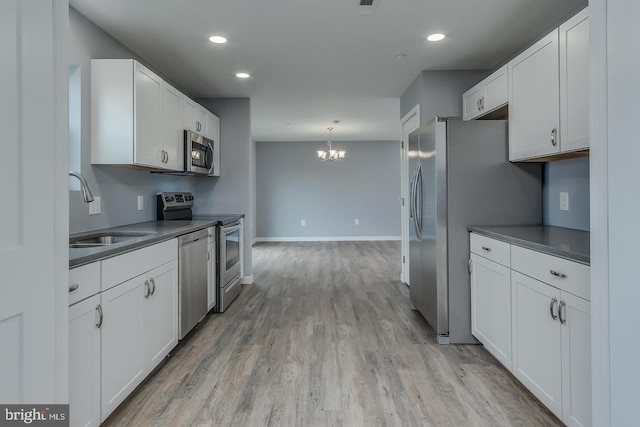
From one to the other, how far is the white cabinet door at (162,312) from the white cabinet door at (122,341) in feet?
0.27

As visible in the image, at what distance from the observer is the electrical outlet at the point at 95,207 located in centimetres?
244

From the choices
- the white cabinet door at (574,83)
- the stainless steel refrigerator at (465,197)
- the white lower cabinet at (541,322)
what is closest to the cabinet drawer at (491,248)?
the white lower cabinet at (541,322)

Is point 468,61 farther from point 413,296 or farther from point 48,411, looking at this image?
point 48,411

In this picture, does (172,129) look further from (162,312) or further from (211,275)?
(162,312)

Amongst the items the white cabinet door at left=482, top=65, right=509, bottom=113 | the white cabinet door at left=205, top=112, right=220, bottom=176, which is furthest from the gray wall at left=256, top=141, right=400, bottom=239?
the white cabinet door at left=482, top=65, right=509, bottom=113

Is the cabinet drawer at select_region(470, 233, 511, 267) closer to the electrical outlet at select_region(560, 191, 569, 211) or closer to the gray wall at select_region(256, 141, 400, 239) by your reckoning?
the electrical outlet at select_region(560, 191, 569, 211)

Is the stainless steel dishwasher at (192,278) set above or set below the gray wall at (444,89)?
below

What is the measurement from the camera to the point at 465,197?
8.60 ft

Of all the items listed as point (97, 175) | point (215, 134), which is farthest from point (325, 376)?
point (215, 134)

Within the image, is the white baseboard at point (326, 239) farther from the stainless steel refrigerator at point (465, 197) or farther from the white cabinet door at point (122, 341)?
the white cabinet door at point (122, 341)

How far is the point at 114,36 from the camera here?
274 cm

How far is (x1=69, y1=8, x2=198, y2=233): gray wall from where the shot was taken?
2.32 metres

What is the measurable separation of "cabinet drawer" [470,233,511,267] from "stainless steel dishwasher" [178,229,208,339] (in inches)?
83.4

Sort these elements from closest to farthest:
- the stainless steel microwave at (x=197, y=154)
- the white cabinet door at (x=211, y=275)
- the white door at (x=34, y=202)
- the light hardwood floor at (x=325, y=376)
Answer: the white door at (x=34, y=202)
the light hardwood floor at (x=325, y=376)
the white cabinet door at (x=211, y=275)
the stainless steel microwave at (x=197, y=154)
